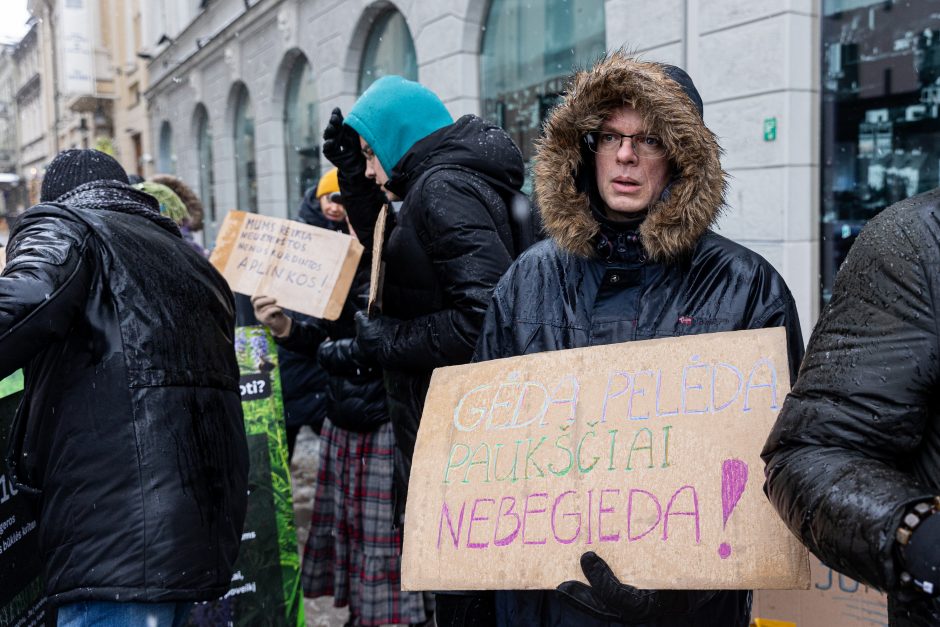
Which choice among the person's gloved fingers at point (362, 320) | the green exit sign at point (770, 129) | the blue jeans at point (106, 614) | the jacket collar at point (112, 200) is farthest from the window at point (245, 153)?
the blue jeans at point (106, 614)

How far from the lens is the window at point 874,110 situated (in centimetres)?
423

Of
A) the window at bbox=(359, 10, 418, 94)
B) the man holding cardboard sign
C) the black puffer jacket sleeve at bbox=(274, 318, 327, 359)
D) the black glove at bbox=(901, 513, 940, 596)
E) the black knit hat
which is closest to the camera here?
the black glove at bbox=(901, 513, 940, 596)

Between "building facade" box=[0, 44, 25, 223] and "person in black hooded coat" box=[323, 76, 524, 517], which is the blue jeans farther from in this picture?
"building facade" box=[0, 44, 25, 223]

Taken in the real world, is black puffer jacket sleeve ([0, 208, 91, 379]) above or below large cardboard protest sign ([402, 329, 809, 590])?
above

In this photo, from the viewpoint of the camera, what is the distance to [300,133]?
11.9 metres

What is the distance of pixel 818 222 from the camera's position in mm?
4816

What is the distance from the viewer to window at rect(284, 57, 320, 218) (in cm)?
1126

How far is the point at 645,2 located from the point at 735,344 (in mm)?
4472

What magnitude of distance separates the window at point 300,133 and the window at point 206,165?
4.67 m

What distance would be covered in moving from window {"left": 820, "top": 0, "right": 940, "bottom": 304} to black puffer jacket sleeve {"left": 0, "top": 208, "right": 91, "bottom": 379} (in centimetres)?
403

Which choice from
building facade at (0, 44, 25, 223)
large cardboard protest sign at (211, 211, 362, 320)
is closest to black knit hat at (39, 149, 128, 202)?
large cardboard protest sign at (211, 211, 362, 320)

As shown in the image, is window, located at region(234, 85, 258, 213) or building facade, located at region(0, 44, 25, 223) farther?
building facade, located at region(0, 44, 25, 223)

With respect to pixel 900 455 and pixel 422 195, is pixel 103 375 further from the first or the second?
pixel 900 455

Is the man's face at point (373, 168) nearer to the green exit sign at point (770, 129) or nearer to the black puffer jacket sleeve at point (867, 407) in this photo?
the black puffer jacket sleeve at point (867, 407)
